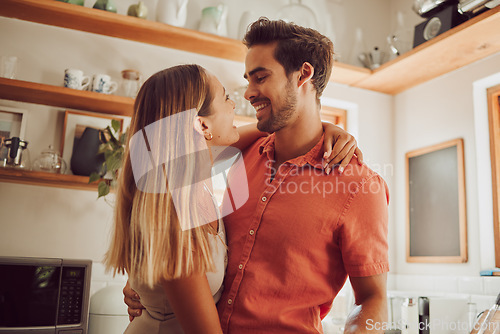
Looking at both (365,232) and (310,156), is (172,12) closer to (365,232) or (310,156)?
(310,156)

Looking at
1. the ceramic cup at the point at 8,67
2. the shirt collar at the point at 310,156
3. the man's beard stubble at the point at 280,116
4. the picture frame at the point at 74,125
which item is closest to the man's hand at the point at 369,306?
the shirt collar at the point at 310,156

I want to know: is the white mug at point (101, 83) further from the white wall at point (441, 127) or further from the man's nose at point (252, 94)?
the white wall at point (441, 127)

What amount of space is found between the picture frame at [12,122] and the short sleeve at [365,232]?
1916 mm

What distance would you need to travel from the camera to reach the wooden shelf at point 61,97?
7.74 ft

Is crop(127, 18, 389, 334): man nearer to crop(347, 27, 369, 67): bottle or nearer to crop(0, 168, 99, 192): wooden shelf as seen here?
crop(0, 168, 99, 192): wooden shelf

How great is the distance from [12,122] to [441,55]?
2.37 meters

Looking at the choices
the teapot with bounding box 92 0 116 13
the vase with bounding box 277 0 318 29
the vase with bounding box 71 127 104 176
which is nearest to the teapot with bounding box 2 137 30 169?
the vase with bounding box 71 127 104 176

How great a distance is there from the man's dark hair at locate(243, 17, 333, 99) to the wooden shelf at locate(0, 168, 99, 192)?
4.24 ft

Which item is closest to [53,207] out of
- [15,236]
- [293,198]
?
[15,236]

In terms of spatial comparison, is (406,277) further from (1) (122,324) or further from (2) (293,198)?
(2) (293,198)

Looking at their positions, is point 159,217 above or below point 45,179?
below

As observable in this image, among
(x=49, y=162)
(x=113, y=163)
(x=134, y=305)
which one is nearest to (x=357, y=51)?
(x=113, y=163)

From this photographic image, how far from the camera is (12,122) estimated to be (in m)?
2.51

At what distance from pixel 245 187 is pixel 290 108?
29cm
